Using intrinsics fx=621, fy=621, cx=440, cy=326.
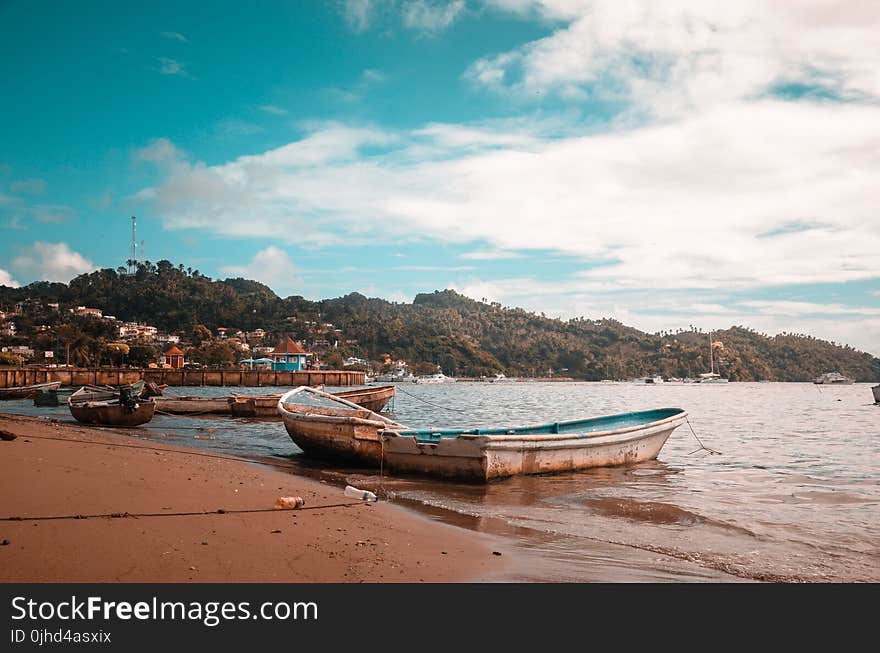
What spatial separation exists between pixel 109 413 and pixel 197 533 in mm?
19228

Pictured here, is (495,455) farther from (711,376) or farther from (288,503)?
(711,376)

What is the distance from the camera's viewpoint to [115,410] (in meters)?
22.6

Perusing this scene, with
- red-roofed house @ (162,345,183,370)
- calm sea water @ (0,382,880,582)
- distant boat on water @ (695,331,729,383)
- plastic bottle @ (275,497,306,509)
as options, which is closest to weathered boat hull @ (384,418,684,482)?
calm sea water @ (0,382,880,582)

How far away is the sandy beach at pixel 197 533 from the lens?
5016mm

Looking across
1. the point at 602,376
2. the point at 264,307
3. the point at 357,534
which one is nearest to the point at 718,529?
the point at 357,534

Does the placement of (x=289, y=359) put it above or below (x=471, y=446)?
above

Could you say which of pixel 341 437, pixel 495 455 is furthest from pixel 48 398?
pixel 495 455

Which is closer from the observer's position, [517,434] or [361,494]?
[361,494]

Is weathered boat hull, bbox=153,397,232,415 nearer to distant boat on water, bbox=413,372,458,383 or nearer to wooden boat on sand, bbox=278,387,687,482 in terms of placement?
wooden boat on sand, bbox=278,387,687,482

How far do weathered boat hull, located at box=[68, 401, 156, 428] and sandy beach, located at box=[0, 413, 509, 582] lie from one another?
13.4 m
